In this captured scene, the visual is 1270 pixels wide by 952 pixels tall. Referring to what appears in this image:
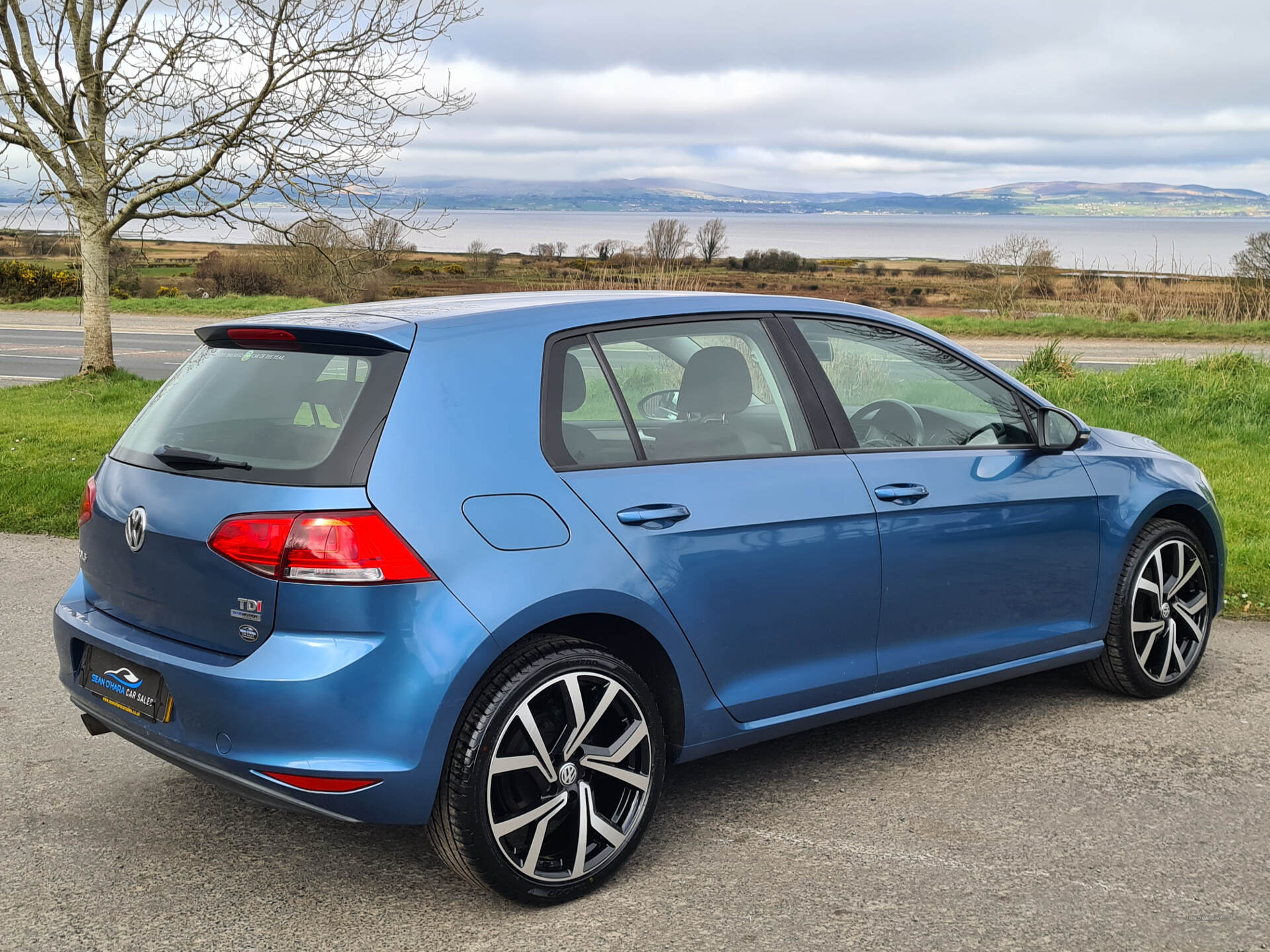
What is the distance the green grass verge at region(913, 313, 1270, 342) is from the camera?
25.1m

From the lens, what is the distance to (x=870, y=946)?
9.90 feet

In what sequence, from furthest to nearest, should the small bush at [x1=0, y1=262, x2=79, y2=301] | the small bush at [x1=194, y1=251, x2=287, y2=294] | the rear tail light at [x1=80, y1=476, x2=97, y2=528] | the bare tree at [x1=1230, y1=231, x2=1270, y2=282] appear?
the small bush at [x1=0, y1=262, x2=79, y2=301] < the small bush at [x1=194, y1=251, x2=287, y2=294] < the bare tree at [x1=1230, y1=231, x2=1270, y2=282] < the rear tail light at [x1=80, y1=476, x2=97, y2=528]

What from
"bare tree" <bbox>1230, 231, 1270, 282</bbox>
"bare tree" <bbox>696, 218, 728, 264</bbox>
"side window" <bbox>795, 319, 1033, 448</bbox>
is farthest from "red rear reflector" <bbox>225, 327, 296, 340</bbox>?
"bare tree" <bbox>1230, 231, 1270, 282</bbox>

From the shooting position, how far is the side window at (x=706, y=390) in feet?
11.9

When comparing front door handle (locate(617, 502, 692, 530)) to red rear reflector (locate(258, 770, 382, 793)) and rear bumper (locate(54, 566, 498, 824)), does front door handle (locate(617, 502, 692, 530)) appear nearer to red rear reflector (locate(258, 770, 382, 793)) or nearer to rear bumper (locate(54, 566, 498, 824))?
rear bumper (locate(54, 566, 498, 824))

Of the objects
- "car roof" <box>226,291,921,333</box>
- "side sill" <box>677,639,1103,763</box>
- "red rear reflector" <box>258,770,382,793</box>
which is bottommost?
"side sill" <box>677,639,1103,763</box>

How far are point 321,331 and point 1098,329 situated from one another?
86.4 ft

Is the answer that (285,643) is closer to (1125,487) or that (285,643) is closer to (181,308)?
(1125,487)

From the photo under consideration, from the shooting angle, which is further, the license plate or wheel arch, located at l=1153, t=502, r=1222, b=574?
wheel arch, located at l=1153, t=502, r=1222, b=574

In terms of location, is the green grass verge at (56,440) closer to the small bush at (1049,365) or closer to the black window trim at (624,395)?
the black window trim at (624,395)

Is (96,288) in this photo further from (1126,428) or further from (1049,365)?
(1126,428)

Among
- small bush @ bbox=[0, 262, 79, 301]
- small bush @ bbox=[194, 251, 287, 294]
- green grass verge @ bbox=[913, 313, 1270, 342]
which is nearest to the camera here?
green grass verge @ bbox=[913, 313, 1270, 342]

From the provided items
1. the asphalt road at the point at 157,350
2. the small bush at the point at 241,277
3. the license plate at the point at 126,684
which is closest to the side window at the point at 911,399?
the license plate at the point at 126,684

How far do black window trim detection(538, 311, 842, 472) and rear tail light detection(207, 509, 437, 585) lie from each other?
527 millimetres
